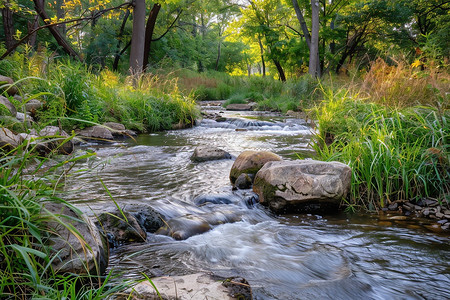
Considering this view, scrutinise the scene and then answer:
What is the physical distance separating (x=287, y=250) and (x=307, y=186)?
89 cm

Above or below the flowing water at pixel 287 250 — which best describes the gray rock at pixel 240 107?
above

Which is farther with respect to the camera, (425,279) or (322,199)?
(322,199)

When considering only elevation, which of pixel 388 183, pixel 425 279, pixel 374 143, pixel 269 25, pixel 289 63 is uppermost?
pixel 269 25

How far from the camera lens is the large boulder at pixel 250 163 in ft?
→ 14.3

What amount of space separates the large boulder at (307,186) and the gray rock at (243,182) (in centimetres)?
52

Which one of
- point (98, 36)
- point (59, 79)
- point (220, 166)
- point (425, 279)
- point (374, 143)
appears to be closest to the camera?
point (425, 279)

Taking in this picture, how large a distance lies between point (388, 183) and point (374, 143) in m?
0.47

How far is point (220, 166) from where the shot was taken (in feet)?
17.3

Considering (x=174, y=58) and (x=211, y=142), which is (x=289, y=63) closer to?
(x=174, y=58)

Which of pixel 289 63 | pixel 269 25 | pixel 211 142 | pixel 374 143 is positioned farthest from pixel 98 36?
pixel 374 143

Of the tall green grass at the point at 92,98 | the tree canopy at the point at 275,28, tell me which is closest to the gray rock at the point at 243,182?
the tall green grass at the point at 92,98

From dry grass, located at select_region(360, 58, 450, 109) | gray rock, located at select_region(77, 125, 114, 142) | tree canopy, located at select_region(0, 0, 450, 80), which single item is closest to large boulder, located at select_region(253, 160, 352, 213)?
dry grass, located at select_region(360, 58, 450, 109)

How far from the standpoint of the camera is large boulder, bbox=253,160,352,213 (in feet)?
11.2

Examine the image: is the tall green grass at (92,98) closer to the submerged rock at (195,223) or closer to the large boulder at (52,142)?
the large boulder at (52,142)
